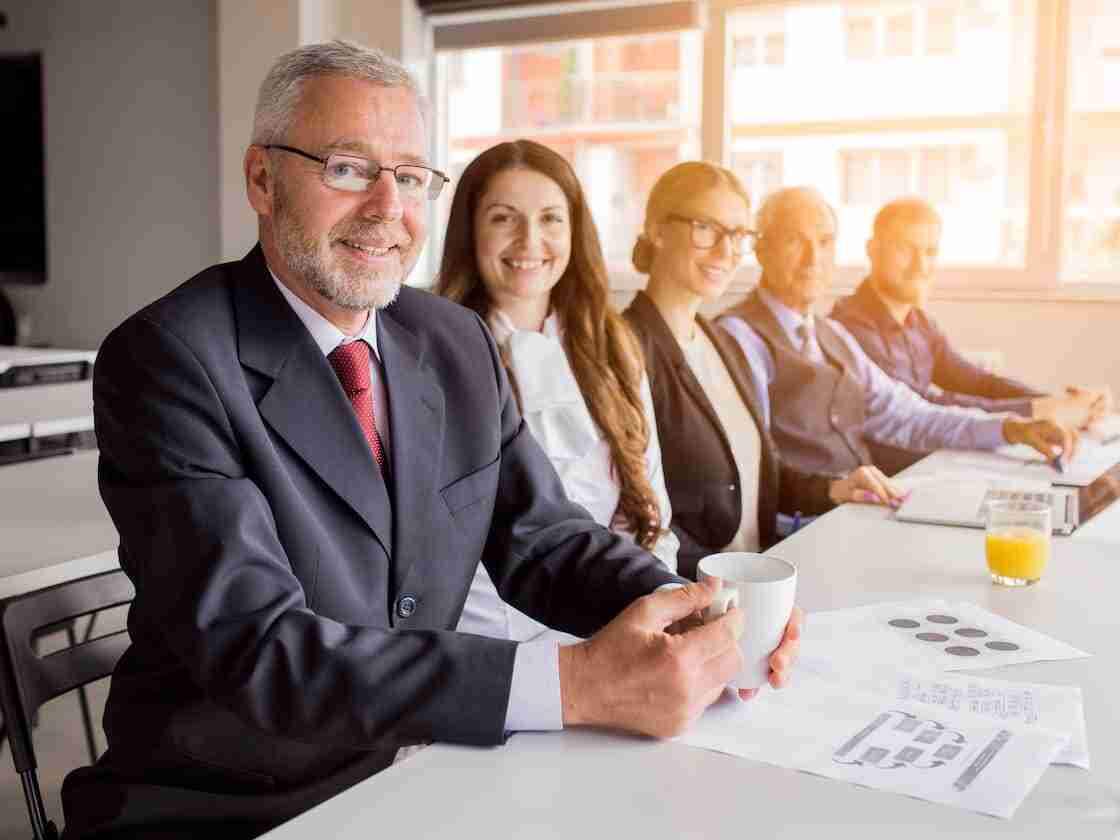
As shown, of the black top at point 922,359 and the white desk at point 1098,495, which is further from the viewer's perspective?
the black top at point 922,359

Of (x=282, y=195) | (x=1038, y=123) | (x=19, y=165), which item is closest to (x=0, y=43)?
(x=19, y=165)

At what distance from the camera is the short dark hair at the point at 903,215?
3.65 metres

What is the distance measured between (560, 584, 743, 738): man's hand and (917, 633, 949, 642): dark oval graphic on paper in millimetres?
359

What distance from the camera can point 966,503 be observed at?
2068 mm

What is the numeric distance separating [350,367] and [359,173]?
0.22 meters

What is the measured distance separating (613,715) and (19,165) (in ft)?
21.1

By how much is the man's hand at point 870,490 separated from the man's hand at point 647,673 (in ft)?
3.85

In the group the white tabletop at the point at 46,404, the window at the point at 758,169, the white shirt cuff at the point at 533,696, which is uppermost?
the window at the point at 758,169

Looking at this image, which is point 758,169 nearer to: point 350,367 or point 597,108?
point 597,108

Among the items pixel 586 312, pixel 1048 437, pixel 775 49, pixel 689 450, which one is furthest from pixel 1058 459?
pixel 775 49

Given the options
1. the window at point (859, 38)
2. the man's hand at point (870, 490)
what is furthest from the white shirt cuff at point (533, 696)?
the window at point (859, 38)

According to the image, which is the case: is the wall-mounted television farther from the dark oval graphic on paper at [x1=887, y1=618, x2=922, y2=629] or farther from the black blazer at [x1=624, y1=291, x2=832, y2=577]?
the dark oval graphic on paper at [x1=887, y1=618, x2=922, y2=629]

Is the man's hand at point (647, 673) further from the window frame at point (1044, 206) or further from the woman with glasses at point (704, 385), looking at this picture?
the window frame at point (1044, 206)

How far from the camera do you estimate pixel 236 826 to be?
1148 mm
